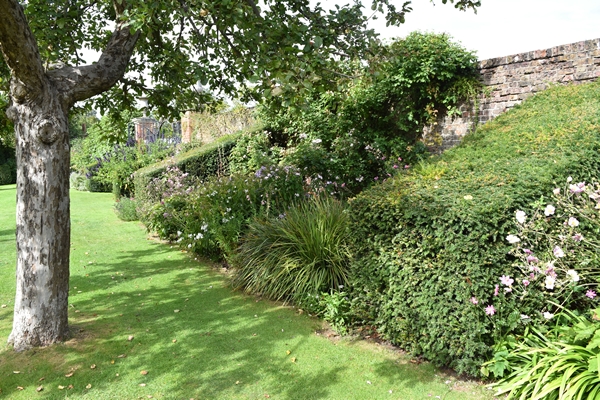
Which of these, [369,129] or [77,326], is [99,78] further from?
[369,129]

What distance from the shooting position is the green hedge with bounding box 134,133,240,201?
1141 centimetres

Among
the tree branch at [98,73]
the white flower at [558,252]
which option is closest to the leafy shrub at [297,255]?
the white flower at [558,252]

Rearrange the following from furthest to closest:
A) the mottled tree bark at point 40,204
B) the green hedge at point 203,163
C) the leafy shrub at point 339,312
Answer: the green hedge at point 203,163, the leafy shrub at point 339,312, the mottled tree bark at point 40,204

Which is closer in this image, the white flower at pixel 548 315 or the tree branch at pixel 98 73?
the white flower at pixel 548 315

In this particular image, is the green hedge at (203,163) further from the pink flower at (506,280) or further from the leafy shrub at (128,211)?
the pink flower at (506,280)

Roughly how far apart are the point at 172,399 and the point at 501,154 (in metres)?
3.94

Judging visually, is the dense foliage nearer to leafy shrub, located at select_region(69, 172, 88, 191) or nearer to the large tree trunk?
the large tree trunk

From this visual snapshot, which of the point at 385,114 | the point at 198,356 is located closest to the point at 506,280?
the point at 198,356

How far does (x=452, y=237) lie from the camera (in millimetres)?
3473

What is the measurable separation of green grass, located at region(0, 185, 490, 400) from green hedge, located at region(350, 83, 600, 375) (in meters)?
0.33

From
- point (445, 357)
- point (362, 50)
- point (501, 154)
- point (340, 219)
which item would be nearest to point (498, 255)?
point (445, 357)

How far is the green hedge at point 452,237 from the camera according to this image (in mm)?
3393

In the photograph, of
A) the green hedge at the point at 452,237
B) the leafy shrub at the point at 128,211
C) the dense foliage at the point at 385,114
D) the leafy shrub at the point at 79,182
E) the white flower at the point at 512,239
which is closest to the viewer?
the white flower at the point at 512,239

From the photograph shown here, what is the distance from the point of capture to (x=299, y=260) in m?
5.23
